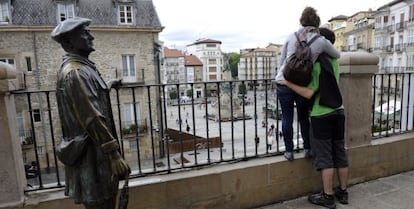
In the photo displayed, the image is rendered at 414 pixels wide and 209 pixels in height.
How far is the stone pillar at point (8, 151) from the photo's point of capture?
209 cm

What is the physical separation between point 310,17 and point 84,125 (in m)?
2.15

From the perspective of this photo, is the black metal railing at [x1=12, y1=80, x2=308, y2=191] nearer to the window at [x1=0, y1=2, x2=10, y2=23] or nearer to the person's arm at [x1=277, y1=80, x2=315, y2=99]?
the person's arm at [x1=277, y1=80, x2=315, y2=99]

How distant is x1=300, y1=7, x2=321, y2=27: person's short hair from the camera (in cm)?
265

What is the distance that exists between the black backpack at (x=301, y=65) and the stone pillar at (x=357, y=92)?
0.77 meters

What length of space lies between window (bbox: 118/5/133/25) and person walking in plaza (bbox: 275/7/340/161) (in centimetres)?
1446

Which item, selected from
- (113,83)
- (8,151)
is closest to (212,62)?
(8,151)

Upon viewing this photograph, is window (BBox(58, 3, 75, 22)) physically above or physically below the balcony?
above

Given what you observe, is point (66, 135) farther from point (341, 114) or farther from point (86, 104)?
point (341, 114)

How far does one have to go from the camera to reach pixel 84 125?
1438 millimetres

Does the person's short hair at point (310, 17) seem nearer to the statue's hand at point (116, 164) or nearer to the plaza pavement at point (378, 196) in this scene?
the plaza pavement at point (378, 196)

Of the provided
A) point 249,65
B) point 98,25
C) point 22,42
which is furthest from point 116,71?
point 249,65

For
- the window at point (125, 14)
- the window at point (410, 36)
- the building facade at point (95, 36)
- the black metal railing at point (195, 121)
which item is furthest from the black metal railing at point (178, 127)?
the window at point (410, 36)

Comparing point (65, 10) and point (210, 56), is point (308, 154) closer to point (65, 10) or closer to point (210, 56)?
point (65, 10)

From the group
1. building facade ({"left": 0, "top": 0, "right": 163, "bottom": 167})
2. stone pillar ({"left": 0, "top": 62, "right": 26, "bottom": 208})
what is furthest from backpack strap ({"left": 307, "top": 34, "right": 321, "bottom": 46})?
building facade ({"left": 0, "top": 0, "right": 163, "bottom": 167})
